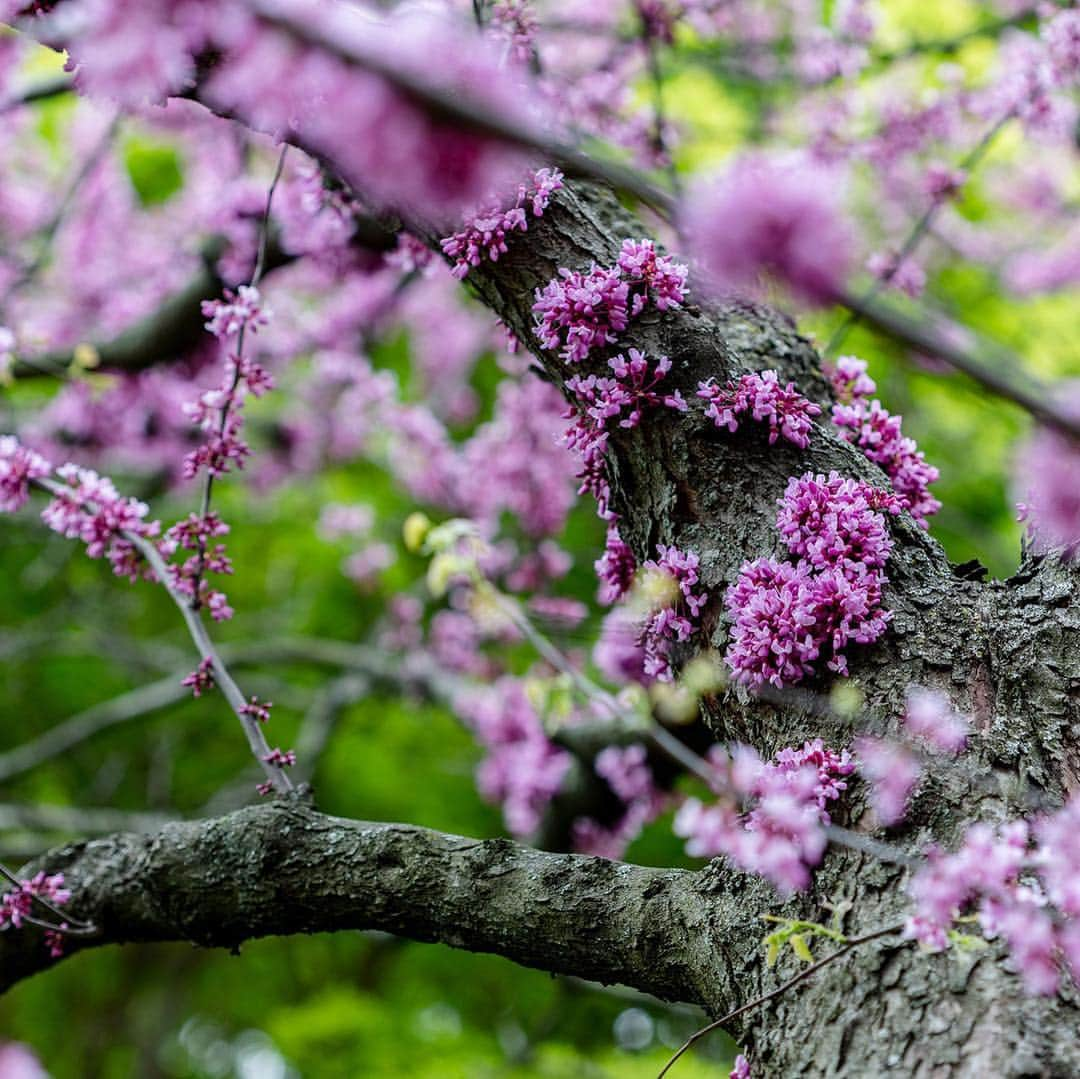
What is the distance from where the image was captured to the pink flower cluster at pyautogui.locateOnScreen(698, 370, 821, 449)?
97.0 inches

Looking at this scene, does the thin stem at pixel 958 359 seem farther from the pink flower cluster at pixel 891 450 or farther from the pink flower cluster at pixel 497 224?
the pink flower cluster at pixel 891 450

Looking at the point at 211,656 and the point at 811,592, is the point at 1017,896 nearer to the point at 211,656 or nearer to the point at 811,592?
the point at 811,592

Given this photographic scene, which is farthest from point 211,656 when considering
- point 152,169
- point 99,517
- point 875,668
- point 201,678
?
point 152,169

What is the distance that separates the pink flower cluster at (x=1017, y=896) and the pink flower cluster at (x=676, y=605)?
0.81 m

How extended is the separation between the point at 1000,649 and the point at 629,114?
169 inches

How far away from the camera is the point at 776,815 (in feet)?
5.90

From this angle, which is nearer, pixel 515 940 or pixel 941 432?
pixel 515 940

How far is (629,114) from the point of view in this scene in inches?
228

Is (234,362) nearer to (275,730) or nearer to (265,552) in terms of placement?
(275,730)

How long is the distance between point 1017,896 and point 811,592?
2.52 feet

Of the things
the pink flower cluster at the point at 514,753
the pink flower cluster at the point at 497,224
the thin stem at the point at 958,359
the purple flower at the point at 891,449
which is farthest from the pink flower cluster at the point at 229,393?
the pink flower cluster at the point at 514,753

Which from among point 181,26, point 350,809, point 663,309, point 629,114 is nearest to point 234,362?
point 663,309

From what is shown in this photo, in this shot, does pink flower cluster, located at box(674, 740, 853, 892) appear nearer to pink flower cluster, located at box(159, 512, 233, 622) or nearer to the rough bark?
the rough bark

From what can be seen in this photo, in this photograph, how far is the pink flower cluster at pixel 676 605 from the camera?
96.9 inches
